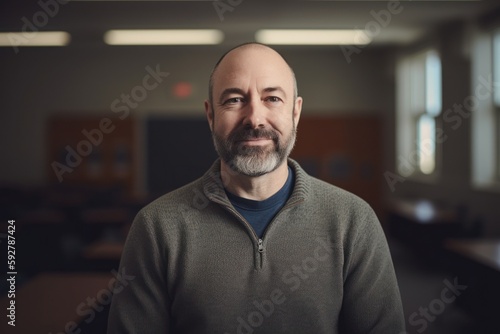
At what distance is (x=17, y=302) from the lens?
9.30 ft

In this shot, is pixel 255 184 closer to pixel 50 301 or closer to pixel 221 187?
pixel 221 187

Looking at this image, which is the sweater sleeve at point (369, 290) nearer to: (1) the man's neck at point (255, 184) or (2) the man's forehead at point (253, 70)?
(1) the man's neck at point (255, 184)

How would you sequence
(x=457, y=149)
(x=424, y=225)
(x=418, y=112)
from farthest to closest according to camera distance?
(x=418, y=112), (x=457, y=149), (x=424, y=225)

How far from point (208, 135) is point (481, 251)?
6670 millimetres

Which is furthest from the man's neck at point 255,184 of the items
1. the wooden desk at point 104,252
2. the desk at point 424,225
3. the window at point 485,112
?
the window at point 485,112

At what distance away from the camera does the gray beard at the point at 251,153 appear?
1.57 meters

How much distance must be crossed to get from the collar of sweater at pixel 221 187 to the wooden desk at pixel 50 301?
49.3 inches

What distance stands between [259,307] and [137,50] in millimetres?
9100

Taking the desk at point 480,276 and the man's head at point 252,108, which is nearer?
the man's head at point 252,108

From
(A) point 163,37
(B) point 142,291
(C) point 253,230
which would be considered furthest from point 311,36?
(B) point 142,291

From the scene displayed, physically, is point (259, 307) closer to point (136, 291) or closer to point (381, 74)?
point (136, 291)

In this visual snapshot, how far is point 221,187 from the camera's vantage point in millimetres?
1635

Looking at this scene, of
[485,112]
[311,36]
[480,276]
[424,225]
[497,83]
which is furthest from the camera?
[311,36]

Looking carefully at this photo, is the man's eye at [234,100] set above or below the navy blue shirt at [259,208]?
above
